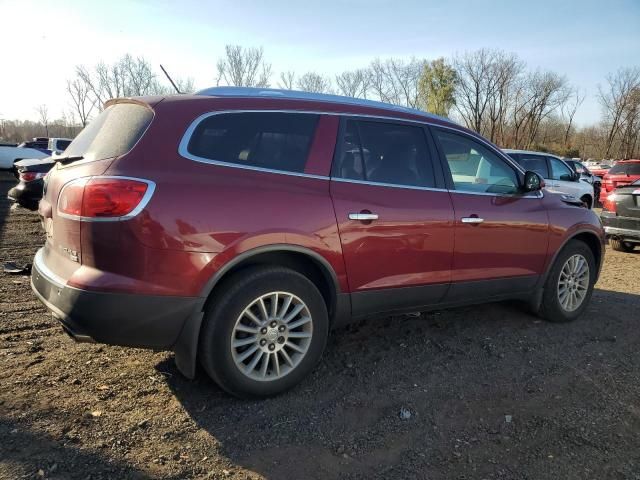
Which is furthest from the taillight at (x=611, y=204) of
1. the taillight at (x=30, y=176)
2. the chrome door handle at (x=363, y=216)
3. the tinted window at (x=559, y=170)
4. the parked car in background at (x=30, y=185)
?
the taillight at (x=30, y=176)

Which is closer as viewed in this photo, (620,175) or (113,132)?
(113,132)

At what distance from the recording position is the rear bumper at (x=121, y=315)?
8.79 feet

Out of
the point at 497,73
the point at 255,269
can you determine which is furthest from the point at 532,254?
the point at 497,73

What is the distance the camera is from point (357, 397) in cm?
329

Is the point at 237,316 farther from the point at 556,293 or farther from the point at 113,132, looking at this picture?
the point at 556,293

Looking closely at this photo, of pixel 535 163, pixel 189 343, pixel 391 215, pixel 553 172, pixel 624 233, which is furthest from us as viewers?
pixel 553 172

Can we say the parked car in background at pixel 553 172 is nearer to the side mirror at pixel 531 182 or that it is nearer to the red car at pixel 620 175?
the red car at pixel 620 175

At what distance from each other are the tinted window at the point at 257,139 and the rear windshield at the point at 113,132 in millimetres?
326

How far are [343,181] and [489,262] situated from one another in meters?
1.59

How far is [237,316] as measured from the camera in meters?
2.97

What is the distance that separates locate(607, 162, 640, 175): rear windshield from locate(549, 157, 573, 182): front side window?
500 centimetres

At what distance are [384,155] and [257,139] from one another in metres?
1.02

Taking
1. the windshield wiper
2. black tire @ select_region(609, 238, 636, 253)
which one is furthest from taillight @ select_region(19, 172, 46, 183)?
black tire @ select_region(609, 238, 636, 253)

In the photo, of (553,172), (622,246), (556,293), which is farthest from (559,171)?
(556,293)
